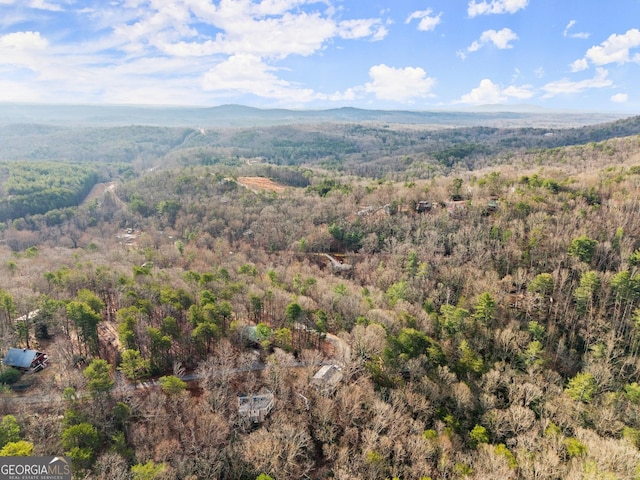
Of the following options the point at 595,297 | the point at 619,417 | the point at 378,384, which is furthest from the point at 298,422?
the point at 595,297

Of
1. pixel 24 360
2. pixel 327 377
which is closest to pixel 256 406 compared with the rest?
pixel 327 377

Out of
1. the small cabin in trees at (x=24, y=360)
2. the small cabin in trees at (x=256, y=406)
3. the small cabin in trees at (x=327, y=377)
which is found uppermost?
the small cabin in trees at (x=24, y=360)

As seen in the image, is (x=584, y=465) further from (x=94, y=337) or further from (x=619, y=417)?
(x=94, y=337)

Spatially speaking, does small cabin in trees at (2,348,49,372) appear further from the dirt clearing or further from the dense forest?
the dirt clearing

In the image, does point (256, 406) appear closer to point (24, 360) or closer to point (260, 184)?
point (24, 360)

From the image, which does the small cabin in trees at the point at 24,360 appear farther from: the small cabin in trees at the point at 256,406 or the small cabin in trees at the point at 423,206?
the small cabin in trees at the point at 423,206

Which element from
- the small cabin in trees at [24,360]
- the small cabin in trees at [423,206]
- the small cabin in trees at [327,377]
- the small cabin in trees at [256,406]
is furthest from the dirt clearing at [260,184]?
the small cabin in trees at [256,406]

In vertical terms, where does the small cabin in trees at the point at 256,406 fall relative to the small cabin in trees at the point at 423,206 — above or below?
below
